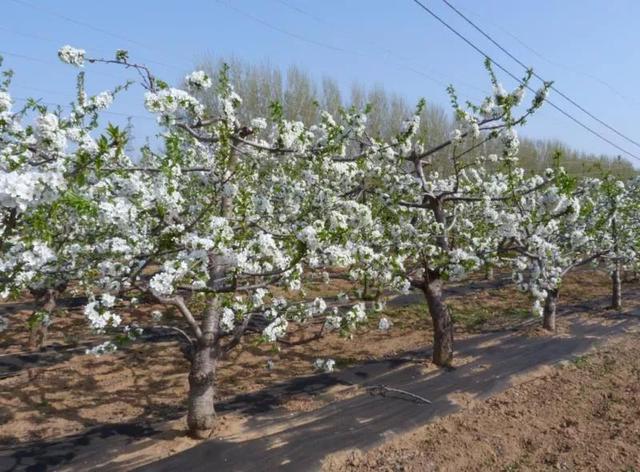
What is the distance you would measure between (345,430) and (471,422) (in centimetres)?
208

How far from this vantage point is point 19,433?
759 centimetres

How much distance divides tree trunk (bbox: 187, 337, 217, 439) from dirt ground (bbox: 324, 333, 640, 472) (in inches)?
79.5

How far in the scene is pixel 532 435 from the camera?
7.22m

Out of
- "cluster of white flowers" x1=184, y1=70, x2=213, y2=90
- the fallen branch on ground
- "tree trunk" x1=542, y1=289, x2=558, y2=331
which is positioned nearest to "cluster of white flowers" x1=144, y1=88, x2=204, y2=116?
"cluster of white flowers" x1=184, y1=70, x2=213, y2=90

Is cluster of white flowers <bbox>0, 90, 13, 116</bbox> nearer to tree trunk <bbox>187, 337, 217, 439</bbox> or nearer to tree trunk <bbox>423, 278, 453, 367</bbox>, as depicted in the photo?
tree trunk <bbox>187, 337, 217, 439</bbox>

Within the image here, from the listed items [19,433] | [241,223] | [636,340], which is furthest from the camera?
[636,340]

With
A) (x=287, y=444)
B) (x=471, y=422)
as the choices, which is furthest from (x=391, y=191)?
(x=287, y=444)

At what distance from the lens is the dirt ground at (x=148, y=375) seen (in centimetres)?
796

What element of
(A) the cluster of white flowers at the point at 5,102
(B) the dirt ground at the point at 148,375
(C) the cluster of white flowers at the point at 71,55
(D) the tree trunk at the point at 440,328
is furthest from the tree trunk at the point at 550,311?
(A) the cluster of white flowers at the point at 5,102

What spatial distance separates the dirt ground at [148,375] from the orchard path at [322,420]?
1.27ft

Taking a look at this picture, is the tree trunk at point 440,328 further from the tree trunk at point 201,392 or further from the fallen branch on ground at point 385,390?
the tree trunk at point 201,392

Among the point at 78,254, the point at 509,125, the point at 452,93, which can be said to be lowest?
the point at 78,254

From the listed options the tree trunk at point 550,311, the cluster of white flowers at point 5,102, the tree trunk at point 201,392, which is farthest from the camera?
the tree trunk at point 550,311

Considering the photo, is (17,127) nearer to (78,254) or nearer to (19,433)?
(78,254)
